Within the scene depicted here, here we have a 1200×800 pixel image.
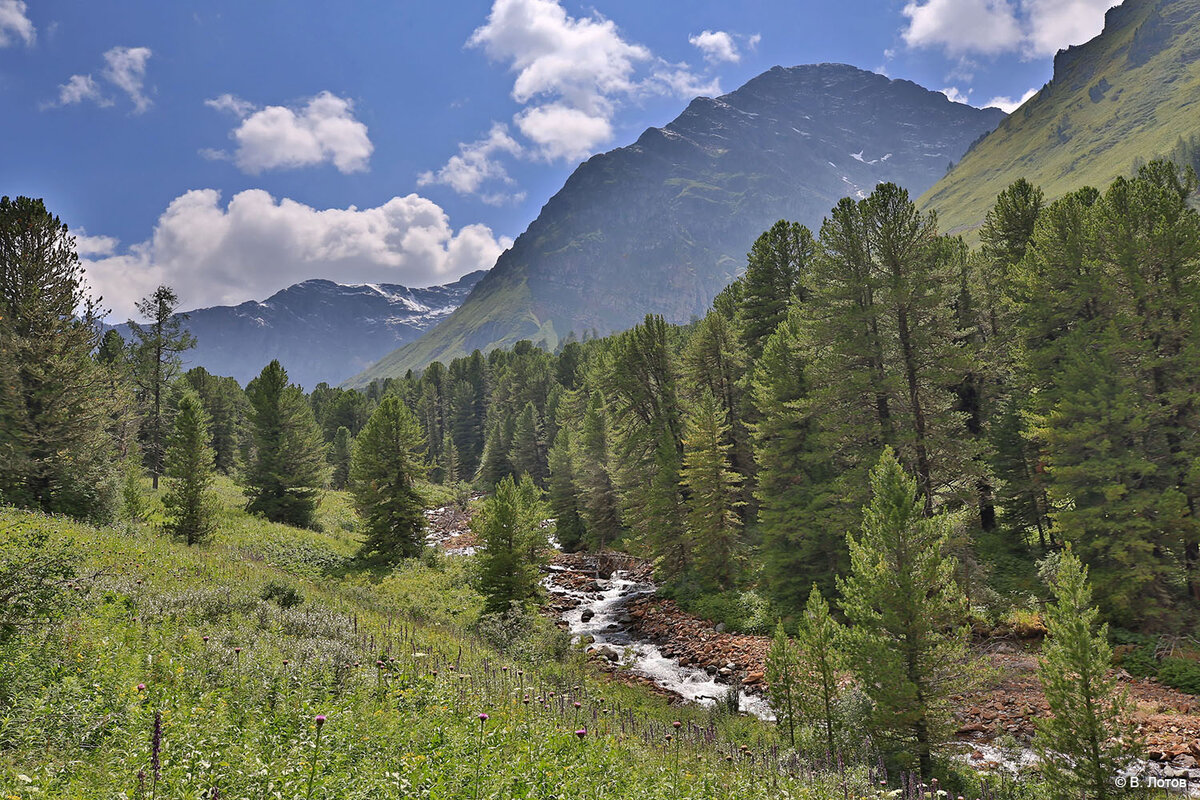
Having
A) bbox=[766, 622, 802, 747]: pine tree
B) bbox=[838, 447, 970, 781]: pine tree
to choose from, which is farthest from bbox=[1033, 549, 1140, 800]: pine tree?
bbox=[766, 622, 802, 747]: pine tree

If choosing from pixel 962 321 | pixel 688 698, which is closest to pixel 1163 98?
pixel 962 321

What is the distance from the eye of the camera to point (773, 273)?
3528cm

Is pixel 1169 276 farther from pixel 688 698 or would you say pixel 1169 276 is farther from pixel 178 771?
pixel 178 771

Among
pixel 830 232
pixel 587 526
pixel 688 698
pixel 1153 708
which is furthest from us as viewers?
pixel 587 526

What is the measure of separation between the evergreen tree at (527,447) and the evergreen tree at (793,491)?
37.7m

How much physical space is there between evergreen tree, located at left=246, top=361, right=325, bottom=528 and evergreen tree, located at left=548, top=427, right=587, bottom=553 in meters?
18.1

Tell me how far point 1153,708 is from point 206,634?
21.8 metres

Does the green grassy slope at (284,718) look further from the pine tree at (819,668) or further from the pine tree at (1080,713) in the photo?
the pine tree at (1080,713)

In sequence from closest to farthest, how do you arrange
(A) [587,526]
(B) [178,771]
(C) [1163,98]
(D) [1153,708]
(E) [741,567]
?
(B) [178,771] → (D) [1153,708] → (E) [741,567] → (A) [587,526] → (C) [1163,98]

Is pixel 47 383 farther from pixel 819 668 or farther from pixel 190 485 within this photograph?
pixel 819 668

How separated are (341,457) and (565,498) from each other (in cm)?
3871

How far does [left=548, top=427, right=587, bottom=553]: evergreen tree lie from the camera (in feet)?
150

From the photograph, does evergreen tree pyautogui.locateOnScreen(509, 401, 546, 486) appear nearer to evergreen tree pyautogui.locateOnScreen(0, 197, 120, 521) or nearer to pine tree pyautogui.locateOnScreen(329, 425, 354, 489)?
pine tree pyautogui.locateOnScreen(329, 425, 354, 489)

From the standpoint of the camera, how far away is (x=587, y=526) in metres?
44.7
